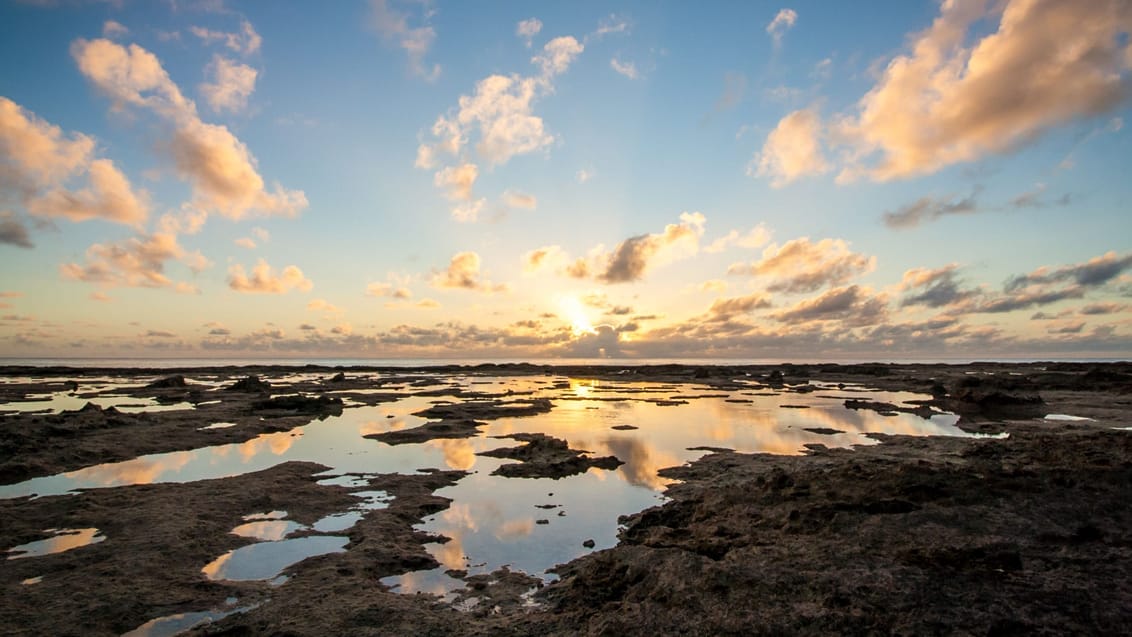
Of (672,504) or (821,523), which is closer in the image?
(821,523)

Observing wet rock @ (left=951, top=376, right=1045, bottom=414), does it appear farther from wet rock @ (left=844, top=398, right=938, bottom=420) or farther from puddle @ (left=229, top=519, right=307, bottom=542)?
puddle @ (left=229, top=519, right=307, bottom=542)

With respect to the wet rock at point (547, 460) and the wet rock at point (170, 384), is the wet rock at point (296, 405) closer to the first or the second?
the wet rock at point (547, 460)

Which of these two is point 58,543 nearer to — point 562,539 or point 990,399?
point 562,539

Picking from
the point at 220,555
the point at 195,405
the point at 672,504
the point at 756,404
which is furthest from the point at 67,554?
the point at 756,404

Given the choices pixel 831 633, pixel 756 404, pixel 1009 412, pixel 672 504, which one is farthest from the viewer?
pixel 756 404

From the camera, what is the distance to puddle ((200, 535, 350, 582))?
453 inches

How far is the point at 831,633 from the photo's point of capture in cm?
708

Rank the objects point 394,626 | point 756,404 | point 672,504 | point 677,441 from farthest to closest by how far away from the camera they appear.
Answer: point 756,404, point 677,441, point 672,504, point 394,626

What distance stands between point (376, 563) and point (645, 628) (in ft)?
23.3

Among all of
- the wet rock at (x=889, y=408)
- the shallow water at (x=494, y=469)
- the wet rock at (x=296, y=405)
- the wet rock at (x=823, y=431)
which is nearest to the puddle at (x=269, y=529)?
the shallow water at (x=494, y=469)

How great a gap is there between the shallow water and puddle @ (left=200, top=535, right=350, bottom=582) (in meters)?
0.05

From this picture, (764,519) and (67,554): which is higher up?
(764,519)

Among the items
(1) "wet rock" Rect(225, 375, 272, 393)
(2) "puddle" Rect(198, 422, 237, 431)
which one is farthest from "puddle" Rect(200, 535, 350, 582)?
(1) "wet rock" Rect(225, 375, 272, 393)

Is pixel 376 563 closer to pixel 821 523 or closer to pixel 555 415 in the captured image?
pixel 821 523
